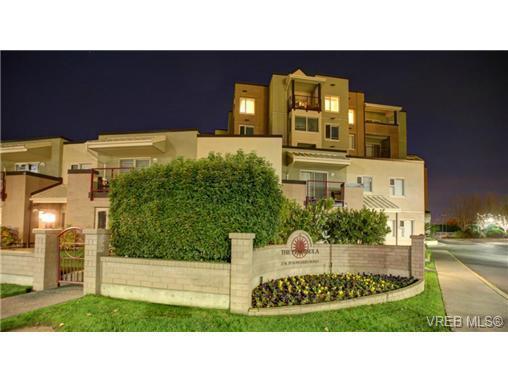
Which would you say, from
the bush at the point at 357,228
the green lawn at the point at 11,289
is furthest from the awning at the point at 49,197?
the bush at the point at 357,228

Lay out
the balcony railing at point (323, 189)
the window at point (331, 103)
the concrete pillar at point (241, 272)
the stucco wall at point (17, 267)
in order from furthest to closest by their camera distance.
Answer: the window at point (331, 103)
the balcony railing at point (323, 189)
the stucco wall at point (17, 267)
the concrete pillar at point (241, 272)

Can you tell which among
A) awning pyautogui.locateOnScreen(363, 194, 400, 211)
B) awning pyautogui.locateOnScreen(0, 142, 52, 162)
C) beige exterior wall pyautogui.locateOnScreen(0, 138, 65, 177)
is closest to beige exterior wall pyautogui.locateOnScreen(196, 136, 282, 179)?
awning pyautogui.locateOnScreen(363, 194, 400, 211)

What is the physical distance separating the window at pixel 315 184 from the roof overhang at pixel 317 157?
3.70 ft

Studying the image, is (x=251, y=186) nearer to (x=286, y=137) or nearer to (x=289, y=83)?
(x=286, y=137)

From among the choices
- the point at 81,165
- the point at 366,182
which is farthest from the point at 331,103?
the point at 81,165

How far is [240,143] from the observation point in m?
17.5

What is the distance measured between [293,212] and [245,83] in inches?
784

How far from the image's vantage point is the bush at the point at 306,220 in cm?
1050

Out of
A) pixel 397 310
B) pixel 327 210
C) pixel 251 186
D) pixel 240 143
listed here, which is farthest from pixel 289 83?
pixel 397 310

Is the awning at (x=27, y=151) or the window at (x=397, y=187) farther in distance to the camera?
the window at (x=397, y=187)

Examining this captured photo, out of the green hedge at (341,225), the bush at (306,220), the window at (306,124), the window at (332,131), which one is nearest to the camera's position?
the bush at (306,220)

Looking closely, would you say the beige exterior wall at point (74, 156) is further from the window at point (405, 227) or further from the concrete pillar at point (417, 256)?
the window at point (405, 227)


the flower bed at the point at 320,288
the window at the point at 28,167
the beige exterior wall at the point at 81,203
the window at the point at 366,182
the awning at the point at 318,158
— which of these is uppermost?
the awning at the point at 318,158
